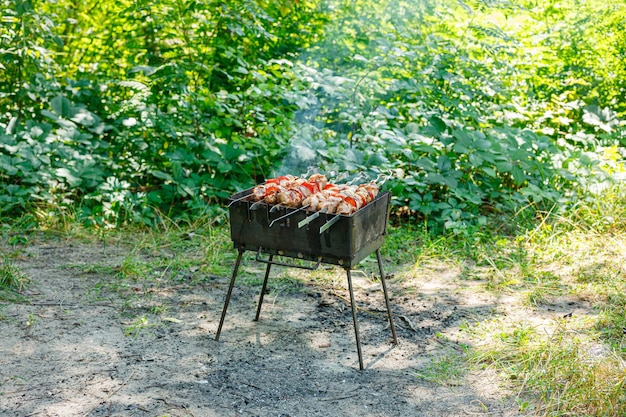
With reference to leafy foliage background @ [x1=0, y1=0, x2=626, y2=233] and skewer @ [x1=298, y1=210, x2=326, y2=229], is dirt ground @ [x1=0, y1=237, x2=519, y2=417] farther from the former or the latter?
leafy foliage background @ [x1=0, y1=0, x2=626, y2=233]

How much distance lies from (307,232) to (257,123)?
10.5 ft

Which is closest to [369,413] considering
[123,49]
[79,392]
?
[79,392]

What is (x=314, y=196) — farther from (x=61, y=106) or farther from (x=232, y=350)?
(x=61, y=106)

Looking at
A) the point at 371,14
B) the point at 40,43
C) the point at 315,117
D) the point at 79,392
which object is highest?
the point at 371,14

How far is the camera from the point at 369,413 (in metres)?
3.45

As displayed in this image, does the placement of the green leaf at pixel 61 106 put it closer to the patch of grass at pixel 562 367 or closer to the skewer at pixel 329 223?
the skewer at pixel 329 223

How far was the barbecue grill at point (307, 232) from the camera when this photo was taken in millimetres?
3703

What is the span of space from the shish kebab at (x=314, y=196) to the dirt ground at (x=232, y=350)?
2.97 feet

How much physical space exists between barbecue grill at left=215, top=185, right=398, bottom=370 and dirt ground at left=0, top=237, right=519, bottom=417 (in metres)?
0.37

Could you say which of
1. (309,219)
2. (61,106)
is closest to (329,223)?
(309,219)

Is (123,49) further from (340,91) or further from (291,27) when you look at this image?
(340,91)

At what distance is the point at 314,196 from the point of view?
12.5 feet

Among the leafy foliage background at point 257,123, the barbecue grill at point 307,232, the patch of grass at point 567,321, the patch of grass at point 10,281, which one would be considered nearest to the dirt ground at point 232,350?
the patch of grass at point 10,281

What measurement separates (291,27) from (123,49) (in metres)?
1.87
